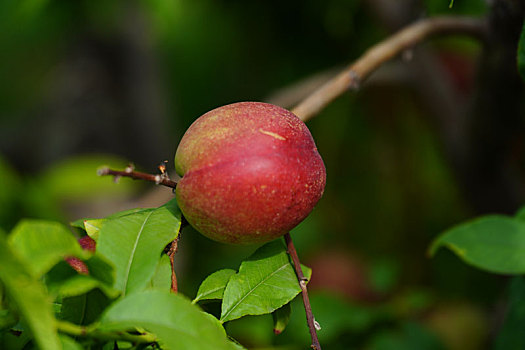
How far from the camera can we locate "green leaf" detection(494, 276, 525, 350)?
2.88 ft

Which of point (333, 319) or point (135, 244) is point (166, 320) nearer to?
point (135, 244)

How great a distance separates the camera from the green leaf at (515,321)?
877mm

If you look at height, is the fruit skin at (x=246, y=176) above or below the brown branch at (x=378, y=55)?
below

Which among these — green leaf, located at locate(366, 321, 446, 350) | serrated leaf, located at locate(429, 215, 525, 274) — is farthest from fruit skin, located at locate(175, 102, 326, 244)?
green leaf, located at locate(366, 321, 446, 350)

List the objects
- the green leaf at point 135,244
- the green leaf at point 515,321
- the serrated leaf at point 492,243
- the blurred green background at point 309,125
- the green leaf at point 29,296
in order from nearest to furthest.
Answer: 1. the green leaf at point 29,296
2. the green leaf at point 135,244
3. the serrated leaf at point 492,243
4. the green leaf at point 515,321
5. the blurred green background at point 309,125

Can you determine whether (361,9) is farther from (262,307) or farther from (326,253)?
(262,307)

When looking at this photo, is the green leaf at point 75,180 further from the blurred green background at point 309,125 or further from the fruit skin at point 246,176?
the fruit skin at point 246,176

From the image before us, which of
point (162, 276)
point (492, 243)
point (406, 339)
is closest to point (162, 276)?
point (162, 276)

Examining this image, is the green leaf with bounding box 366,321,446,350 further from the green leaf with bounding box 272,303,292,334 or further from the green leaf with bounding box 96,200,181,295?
the green leaf with bounding box 96,200,181,295

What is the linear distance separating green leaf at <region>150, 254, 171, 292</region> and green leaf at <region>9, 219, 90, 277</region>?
112 millimetres

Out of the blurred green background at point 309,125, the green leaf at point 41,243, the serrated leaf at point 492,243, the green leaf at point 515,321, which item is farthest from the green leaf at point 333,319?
the green leaf at point 41,243

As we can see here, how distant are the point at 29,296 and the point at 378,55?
0.66 meters

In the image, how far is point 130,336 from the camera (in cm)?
48

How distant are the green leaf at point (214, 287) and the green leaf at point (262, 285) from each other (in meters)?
0.01
